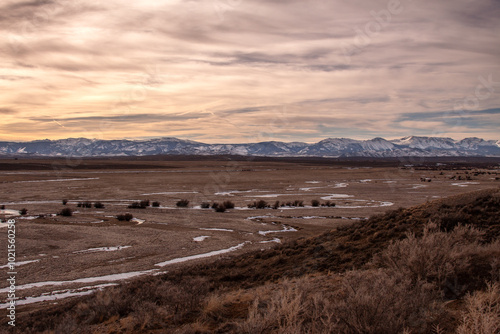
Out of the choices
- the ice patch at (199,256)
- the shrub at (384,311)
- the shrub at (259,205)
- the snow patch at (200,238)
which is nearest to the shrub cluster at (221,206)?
the shrub at (259,205)

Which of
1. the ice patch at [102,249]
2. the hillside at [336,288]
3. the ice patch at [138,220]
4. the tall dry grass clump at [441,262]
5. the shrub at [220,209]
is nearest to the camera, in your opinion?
the hillside at [336,288]

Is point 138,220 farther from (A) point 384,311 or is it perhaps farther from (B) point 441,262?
(A) point 384,311

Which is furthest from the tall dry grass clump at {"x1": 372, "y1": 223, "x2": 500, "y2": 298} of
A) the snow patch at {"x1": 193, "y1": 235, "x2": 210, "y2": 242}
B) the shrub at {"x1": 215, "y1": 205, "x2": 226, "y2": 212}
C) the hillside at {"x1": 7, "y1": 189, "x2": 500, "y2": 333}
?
the shrub at {"x1": 215, "y1": 205, "x2": 226, "y2": 212}

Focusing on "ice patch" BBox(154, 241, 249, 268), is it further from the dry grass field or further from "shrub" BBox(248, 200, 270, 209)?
"shrub" BBox(248, 200, 270, 209)

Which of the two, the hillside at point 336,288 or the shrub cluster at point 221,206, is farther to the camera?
the shrub cluster at point 221,206

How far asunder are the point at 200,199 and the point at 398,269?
1259 inches

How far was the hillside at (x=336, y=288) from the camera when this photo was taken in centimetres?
534

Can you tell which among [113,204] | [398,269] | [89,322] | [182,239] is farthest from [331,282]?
[113,204]

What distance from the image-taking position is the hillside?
17.5ft

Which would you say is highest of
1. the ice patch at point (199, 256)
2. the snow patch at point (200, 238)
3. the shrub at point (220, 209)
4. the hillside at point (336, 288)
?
the hillside at point (336, 288)

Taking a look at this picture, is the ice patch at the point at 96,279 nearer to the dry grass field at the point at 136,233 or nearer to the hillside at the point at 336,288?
the dry grass field at the point at 136,233

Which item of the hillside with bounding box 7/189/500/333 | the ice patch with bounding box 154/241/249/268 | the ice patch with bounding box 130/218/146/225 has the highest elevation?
the hillside with bounding box 7/189/500/333

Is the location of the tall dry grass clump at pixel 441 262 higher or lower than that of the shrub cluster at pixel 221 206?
higher

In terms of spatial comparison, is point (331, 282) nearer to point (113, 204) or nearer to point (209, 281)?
A: point (209, 281)
